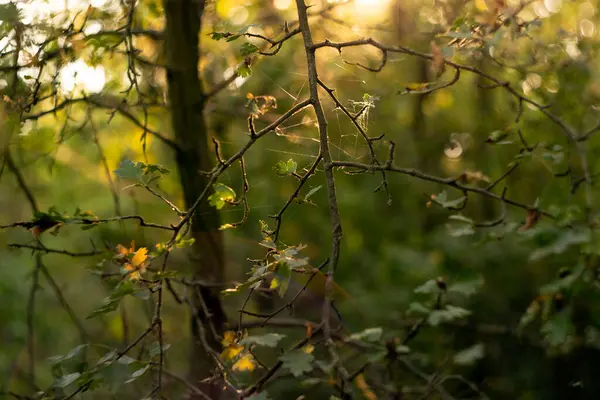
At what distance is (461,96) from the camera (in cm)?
473

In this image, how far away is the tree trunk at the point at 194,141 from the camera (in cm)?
188

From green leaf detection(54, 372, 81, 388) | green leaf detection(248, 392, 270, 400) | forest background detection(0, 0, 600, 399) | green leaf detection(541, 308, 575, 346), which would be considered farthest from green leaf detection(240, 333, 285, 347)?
green leaf detection(541, 308, 575, 346)

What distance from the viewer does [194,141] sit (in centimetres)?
194

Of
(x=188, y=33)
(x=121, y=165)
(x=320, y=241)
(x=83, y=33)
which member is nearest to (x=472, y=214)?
(x=320, y=241)

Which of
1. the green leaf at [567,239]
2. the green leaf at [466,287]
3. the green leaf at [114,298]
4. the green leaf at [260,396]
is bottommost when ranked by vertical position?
the green leaf at [466,287]

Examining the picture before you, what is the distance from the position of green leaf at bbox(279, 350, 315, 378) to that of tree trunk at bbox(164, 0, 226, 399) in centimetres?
94

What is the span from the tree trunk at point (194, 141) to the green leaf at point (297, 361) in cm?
94

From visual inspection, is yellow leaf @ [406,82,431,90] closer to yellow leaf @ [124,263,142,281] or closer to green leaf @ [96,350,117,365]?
yellow leaf @ [124,263,142,281]

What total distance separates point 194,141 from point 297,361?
1.13 meters

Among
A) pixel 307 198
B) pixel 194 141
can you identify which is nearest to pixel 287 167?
pixel 307 198

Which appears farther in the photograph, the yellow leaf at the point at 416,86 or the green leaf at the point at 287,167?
the yellow leaf at the point at 416,86

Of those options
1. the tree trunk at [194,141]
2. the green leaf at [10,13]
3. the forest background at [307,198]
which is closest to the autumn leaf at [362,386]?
the forest background at [307,198]

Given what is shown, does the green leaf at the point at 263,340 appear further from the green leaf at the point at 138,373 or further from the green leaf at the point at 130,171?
the green leaf at the point at 130,171

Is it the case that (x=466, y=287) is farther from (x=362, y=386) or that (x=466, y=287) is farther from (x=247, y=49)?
(x=247, y=49)
